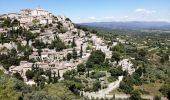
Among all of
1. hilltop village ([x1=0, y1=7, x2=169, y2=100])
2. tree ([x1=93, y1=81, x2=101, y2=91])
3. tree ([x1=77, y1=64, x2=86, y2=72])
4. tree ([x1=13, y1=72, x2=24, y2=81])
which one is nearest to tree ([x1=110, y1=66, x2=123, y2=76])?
hilltop village ([x1=0, y1=7, x2=169, y2=100])

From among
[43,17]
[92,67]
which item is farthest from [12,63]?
[43,17]

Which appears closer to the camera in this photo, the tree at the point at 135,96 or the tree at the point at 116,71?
the tree at the point at 135,96

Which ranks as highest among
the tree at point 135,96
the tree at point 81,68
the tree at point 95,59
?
the tree at point 95,59

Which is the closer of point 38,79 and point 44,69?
point 38,79

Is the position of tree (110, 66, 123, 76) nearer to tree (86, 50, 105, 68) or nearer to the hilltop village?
the hilltop village

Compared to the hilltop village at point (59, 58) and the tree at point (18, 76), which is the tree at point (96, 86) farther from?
the tree at point (18, 76)

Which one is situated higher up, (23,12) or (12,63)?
(23,12)

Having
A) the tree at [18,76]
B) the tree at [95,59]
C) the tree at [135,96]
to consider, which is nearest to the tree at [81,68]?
the tree at [95,59]

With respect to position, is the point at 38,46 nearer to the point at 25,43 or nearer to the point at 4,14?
the point at 25,43
